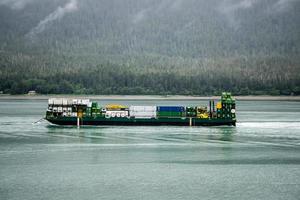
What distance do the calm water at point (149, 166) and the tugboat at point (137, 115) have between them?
13784mm

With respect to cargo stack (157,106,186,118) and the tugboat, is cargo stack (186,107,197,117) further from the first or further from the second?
cargo stack (157,106,186,118)

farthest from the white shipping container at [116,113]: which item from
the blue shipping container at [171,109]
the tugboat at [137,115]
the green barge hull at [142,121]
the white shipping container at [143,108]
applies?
the blue shipping container at [171,109]

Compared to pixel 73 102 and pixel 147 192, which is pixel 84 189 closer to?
pixel 147 192

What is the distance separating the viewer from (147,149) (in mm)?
54031

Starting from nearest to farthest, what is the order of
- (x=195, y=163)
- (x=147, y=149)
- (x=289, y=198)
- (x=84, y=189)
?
(x=289, y=198) → (x=84, y=189) → (x=195, y=163) → (x=147, y=149)

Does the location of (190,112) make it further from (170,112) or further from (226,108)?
(226,108)

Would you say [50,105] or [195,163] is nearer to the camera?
[195,163]

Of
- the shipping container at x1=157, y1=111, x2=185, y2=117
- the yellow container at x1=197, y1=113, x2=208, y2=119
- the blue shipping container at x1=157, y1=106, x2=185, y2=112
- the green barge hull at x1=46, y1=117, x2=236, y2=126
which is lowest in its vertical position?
the green barge hull at x1=46, y1=117, x2=236, y2=126

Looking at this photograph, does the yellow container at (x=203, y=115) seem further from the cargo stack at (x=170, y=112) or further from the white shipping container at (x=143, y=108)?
the white shipping container at (x=143, y=108)

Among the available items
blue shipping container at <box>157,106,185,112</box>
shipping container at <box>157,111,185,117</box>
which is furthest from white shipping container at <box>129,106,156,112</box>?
shipping container at <box>157,111,185,117</box>

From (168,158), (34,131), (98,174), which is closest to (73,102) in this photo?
(34,131)

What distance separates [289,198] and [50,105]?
62.1 metres

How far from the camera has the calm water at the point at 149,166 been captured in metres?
33.1

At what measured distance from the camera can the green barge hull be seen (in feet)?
278
